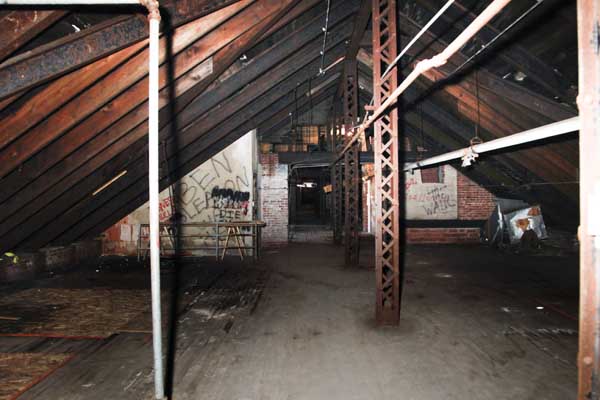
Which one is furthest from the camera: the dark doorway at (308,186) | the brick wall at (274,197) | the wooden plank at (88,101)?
the dark doorway at (308,186)

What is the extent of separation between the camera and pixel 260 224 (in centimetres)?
877

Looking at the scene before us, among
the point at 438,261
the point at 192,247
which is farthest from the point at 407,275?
the point at 192,247

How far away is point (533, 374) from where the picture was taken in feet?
9.95

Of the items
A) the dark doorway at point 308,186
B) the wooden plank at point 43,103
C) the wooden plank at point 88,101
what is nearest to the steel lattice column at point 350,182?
the wooden plank at point 88,101

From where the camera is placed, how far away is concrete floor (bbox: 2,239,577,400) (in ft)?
9.32

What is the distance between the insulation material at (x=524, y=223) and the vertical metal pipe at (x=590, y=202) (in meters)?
10.1

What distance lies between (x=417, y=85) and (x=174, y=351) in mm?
7838

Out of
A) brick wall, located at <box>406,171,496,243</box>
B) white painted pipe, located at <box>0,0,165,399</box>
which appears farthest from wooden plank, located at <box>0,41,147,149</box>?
brick wall, located at <box>406,171,496,243</box>

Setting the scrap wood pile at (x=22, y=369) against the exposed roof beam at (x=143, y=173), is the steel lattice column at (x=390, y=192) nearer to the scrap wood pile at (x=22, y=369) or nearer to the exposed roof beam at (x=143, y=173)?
the exposed roof beam at (x=143, y=173)

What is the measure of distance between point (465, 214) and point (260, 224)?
25.2 feet

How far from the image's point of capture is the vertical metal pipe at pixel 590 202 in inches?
54.0

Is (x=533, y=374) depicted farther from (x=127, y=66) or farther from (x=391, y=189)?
(x=127, y=66)

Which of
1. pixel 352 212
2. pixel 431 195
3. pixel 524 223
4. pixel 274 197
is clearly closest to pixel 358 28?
pixel 352 212

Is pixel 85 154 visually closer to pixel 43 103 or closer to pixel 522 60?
pixel 43 103
